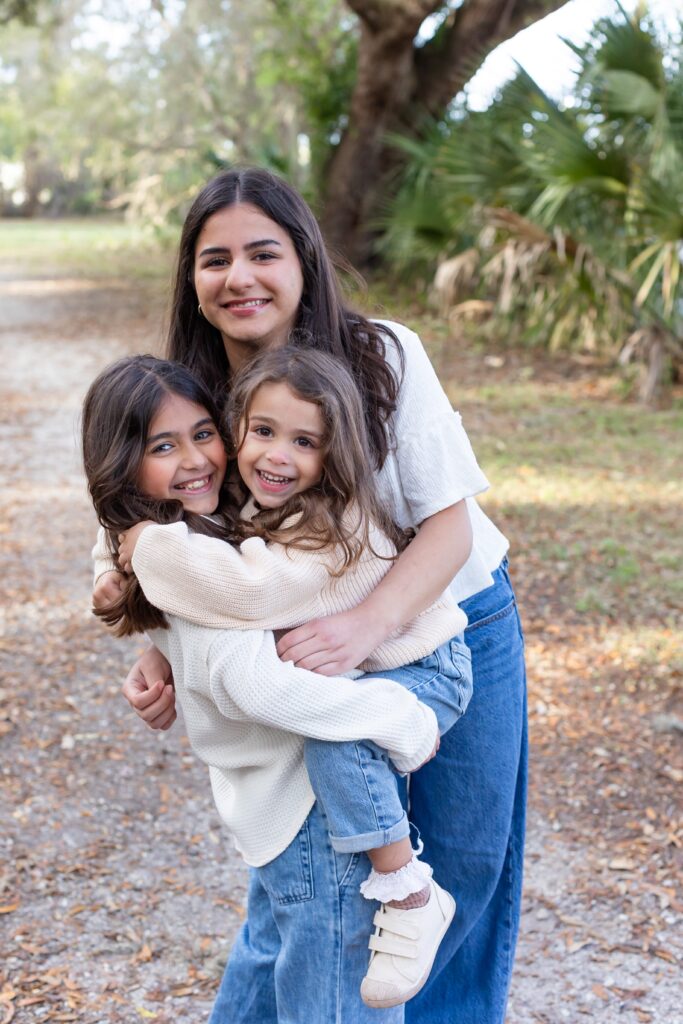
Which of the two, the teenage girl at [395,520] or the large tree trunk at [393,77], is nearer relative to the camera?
the teenage girl at [395,520]

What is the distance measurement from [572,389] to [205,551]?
8.67 m

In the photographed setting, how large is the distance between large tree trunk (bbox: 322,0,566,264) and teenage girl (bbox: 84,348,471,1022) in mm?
10512

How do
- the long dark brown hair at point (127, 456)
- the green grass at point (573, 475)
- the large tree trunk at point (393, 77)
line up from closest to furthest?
the long dark brown hair at point (127, 456), the green grass at point (573, 475), the large tree trunk at point (393, 77)

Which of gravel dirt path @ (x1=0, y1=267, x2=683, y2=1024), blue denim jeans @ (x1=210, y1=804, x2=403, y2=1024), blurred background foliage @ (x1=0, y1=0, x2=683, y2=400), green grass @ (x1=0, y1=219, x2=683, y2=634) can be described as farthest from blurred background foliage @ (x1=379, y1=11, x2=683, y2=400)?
blue denim jeans @ (x1=210, y1=804, x2=403, y2=1024)

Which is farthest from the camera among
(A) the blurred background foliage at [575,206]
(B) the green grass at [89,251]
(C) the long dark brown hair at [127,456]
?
(B) the green grass at [89,251]

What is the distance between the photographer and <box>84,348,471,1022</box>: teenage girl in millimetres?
1810

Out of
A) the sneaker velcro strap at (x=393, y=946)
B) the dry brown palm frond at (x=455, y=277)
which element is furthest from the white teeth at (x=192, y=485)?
the dry brown palm frond at (x=455, y=277)

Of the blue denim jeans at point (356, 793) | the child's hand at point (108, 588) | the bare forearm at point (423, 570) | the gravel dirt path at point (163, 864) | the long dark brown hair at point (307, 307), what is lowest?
the gravel dirt path at point (163, 864)

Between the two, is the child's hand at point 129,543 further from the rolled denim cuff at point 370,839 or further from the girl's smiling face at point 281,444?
the rolled denim cuff at point 370,839

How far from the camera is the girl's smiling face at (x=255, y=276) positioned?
7.02ft

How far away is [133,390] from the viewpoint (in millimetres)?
2008

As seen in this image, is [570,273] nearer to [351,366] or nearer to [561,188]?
[561,188]

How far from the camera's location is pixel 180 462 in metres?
2.01

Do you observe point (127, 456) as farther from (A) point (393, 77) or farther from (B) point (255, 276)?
(A) point (393, 77)
